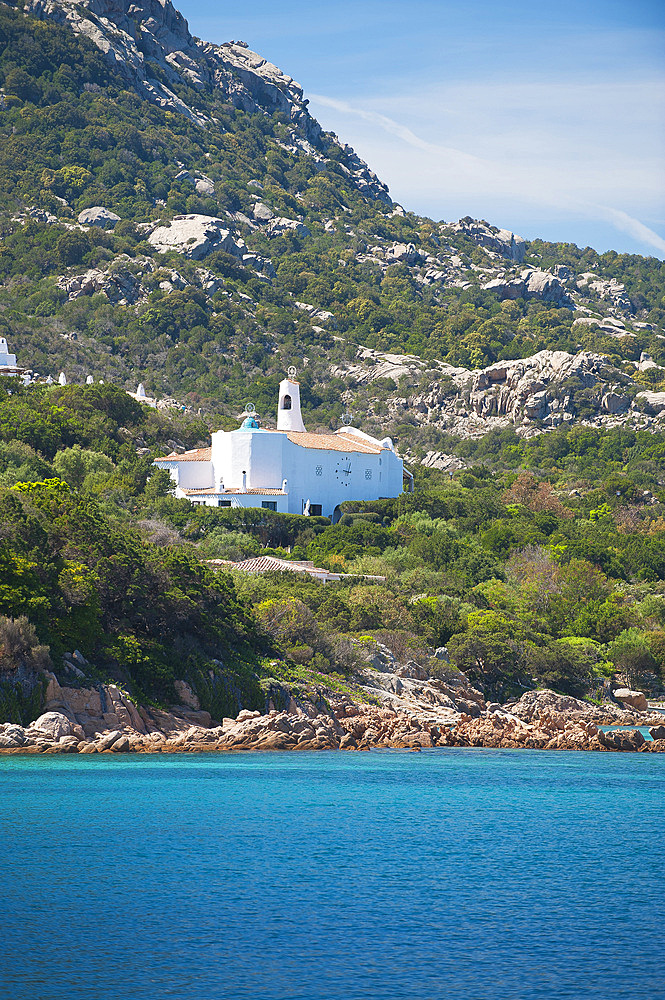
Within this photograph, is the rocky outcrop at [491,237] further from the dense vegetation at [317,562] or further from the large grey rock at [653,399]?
the dense vegetation at [317,562]

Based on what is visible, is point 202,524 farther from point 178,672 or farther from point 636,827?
point 636,827

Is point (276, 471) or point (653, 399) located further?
point (653, 399)

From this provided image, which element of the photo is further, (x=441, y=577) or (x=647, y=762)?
(x=441, y=577)

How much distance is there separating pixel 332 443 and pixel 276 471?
5.45 meters

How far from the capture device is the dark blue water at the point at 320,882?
37.8 ft

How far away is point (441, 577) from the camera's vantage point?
1834 inches

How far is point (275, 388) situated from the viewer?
284 ft

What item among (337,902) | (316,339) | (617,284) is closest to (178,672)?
(337,902)

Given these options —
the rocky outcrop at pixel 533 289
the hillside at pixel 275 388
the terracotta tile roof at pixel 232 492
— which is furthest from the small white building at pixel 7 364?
the rocky outcrop at pixel 533 289

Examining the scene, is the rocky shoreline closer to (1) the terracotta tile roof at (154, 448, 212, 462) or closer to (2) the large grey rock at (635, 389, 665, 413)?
(1) the terracotta tile roof at (154, 448, 212, 462)

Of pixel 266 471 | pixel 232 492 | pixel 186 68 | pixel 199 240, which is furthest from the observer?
pixel 186 68

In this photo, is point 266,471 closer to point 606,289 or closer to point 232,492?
point 232,492

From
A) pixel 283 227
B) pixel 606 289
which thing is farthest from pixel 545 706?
pixel 606 289

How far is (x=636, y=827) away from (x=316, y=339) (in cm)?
7953
